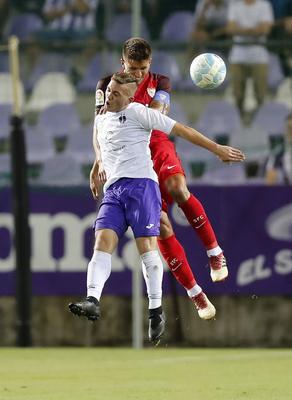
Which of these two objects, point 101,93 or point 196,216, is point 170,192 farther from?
point 101,93

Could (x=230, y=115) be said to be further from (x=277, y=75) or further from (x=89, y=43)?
(x=89, y=43)

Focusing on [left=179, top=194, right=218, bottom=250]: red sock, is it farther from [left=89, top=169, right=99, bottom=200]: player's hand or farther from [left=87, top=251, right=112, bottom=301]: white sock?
[left=87, top=251, right=112, bottom=301]: white sock

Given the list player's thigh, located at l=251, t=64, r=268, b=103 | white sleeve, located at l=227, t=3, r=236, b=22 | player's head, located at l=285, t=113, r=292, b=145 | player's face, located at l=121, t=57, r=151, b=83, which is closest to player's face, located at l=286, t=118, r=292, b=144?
player's head, located at l=285, t=113, r=292, b=145

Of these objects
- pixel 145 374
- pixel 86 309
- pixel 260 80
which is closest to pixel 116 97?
pixel 86 309

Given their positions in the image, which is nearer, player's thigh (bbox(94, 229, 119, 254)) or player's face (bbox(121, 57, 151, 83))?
player's thigh (bbox(94, 229, 119, 254))

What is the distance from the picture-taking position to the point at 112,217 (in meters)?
9.86

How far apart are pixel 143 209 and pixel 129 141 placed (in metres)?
0.54

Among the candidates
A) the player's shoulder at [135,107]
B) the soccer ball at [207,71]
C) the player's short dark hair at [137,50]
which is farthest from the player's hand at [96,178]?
the soccer ball at [207,71]

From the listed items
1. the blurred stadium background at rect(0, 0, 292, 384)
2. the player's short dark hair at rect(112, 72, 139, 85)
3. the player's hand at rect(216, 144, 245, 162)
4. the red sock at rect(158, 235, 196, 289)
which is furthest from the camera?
the blurred stadium background at rect(0, 0, 292, 384)

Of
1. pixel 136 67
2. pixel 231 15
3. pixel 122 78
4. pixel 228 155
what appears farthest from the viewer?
pixel 231 15

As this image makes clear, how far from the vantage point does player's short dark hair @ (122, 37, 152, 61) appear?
9.88 metres

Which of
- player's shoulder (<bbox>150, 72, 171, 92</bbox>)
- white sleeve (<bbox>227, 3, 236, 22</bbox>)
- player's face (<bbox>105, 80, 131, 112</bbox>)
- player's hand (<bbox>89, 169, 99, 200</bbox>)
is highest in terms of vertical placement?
white sleeve (<bbox>227, 3, 236, 22</bbox>)

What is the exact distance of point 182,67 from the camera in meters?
15.4

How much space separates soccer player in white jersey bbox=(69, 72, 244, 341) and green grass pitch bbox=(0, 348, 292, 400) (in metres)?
0.70
